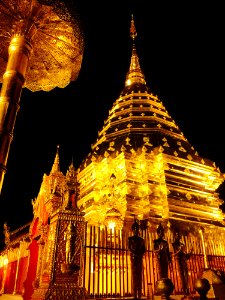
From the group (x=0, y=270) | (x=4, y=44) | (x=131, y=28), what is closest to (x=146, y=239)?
(x=4, y=44)

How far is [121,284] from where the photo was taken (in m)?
8.39

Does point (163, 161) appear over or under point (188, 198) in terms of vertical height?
over

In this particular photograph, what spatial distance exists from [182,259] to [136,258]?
2213 millimetres

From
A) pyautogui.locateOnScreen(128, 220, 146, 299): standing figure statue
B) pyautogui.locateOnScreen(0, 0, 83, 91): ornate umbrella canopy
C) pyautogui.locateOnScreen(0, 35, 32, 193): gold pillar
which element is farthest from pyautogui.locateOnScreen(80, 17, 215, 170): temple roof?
pyautogui.locateOnScreen(0, 35, 32, 193): gold pillar

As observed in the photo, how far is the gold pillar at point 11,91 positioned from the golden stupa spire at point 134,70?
2144cm

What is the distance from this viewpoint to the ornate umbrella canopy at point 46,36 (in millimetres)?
5039

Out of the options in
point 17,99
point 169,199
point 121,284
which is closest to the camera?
point 17,99

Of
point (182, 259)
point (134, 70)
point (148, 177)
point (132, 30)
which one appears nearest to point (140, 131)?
point (148, 177)

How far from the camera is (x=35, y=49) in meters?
6.03

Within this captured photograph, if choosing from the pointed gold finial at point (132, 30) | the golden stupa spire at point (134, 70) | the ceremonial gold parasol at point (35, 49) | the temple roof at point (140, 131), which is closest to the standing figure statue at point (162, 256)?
the ceremonial gold parasol at point (35, 49)

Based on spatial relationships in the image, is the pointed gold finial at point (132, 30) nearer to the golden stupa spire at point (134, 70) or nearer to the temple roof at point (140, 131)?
the golden stupa spire at point (134, 70)

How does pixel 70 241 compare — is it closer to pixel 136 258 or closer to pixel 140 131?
pixel 136 258

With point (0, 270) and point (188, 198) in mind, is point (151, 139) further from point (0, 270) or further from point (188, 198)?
point (0, 270)

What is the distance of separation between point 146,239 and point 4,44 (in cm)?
733
